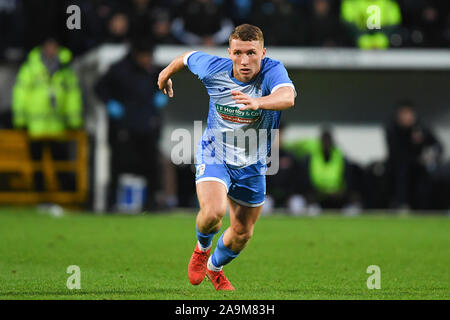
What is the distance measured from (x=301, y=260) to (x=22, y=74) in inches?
324

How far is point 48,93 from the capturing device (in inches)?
626

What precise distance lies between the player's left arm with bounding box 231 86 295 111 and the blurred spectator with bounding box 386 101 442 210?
9.68 meters

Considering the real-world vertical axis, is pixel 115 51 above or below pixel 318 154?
above

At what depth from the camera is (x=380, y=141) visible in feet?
60.1

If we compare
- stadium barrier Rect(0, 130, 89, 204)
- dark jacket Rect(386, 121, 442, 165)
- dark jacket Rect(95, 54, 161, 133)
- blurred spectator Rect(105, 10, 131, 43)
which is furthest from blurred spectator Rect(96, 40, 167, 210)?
dark jacket Rect(386, 121, 442, 165)

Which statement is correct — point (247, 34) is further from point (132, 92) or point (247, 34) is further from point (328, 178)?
point (328, 178)

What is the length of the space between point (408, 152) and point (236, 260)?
7.76m

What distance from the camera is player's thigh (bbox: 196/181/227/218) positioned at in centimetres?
689

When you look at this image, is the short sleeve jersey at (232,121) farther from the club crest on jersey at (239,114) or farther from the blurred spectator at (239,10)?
the blurred spectator at (239,10)

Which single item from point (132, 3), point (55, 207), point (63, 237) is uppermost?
point (132, 3)

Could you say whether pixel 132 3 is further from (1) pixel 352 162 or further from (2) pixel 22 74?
(1) pixel 352 162

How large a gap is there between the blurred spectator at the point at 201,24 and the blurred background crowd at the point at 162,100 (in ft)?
0.06

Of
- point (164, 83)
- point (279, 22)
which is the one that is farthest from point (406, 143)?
point (164, 83)

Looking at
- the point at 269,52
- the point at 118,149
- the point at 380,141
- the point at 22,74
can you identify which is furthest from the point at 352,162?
the point at 22,74
